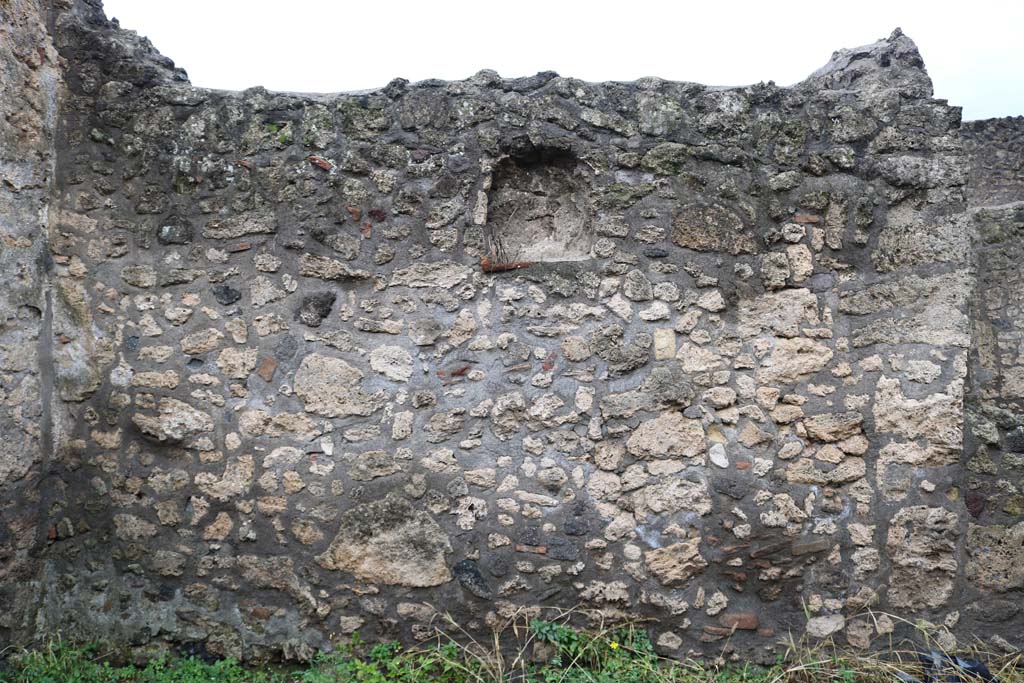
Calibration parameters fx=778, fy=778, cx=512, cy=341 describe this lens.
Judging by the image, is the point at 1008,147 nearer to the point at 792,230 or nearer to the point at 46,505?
the point at 792,230

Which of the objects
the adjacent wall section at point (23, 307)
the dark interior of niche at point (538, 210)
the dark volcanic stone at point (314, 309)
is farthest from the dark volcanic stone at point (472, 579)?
the adjacent wall section at point (23, 307)

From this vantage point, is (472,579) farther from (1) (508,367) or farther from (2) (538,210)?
(2) (538,210)

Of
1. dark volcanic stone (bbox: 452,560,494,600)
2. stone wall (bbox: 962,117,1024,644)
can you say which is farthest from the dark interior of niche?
stone wall (bbox: 962,117,1024,644)

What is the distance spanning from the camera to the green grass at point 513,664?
133 inches

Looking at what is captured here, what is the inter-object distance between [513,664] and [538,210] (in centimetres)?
216

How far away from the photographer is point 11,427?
3.39 meters

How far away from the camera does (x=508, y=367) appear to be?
144 inches

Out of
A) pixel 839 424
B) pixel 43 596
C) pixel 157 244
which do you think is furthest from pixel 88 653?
pixel 839 424

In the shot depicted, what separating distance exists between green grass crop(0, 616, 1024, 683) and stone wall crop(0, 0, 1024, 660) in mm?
95

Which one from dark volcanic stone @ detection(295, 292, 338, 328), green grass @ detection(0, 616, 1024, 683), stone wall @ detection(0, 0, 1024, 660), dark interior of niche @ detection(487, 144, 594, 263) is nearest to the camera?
green grass @ detection(0, 616, 1024, 683)

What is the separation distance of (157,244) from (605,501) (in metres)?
2.45

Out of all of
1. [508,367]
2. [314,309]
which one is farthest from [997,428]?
[314,309]

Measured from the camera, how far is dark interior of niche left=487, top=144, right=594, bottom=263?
3812mm

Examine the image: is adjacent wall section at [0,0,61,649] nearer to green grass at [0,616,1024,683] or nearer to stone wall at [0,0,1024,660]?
stone wall at [0,0,1024,660]
